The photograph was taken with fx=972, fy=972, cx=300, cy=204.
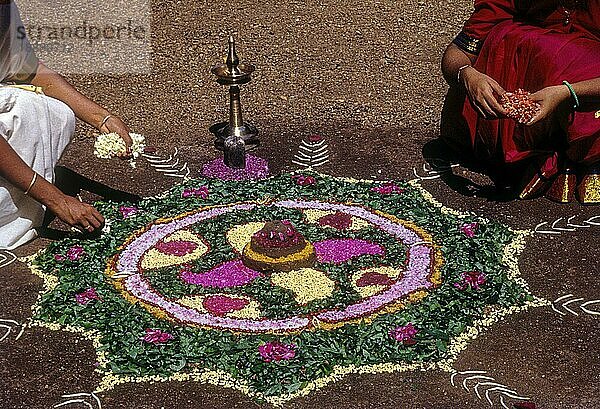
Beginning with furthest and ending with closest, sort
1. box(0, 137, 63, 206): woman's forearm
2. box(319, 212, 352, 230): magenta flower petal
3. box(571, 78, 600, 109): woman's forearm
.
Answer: box(571, 78, 600, 109): woman's forearm < box(319, 212, 352, 230): magenta flower petal < box(0, 137, 63, 206): woman's forearm

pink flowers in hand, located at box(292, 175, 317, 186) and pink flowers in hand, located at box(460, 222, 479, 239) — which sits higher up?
pink flowers in hand, located at box(460, 222, 479, 239)

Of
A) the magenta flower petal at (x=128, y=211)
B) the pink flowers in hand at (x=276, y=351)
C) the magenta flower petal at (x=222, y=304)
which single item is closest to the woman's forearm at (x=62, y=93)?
the magenta flower petal at (x=128, y=211)

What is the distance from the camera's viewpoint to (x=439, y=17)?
9.26 m

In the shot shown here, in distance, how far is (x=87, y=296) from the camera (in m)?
4.69

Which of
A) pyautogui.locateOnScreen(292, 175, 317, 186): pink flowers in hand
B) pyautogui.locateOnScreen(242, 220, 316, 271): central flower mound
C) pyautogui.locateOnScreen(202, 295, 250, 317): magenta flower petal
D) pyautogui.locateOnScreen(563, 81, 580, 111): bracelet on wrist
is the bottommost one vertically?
pyautogui.locateOnScreen(202, 295, 250, 317): magenta flower petal

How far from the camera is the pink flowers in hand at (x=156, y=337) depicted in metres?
4.30

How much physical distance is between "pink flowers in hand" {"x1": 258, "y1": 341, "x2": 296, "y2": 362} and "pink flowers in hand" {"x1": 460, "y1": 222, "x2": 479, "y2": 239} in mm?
1487

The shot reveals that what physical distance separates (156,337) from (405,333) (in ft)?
→ 3.65

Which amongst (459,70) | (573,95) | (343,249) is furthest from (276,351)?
(459,70)

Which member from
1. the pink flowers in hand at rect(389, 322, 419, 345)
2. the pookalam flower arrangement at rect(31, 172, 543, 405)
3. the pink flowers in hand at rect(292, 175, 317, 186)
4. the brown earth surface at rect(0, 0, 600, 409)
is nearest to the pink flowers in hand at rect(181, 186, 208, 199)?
the pookalam flower arrangement at rect(31, 172, 543, 405)

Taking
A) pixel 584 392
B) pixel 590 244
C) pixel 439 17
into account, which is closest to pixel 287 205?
pixel 590 244

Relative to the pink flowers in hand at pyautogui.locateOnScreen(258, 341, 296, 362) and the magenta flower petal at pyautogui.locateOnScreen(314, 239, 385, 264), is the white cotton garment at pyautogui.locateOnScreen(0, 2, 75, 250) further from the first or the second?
the pink flowers in hand at pyautogui.locateOnScreen(258, 341, 296, 362)

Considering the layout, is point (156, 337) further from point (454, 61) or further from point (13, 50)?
point (454, 61)

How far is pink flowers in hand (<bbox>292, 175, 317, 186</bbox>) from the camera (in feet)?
19.4
